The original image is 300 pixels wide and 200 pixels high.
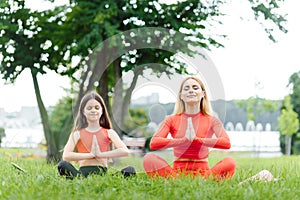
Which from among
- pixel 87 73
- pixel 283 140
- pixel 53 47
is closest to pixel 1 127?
pixel 53 47

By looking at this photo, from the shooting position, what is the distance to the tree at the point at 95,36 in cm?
551

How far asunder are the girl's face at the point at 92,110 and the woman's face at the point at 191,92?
533 millimetres

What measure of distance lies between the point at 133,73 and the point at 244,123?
10.4 m

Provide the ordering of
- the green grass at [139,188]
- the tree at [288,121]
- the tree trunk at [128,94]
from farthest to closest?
the tree at [288,121] < the tree trunk at [128,94] < the green grass at [139,188]

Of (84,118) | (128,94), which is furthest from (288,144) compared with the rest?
(84,118)

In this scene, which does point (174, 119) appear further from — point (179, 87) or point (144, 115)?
point (144, 115)

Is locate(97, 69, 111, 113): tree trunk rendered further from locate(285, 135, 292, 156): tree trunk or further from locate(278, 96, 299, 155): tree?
locate(285, 135, 292, 156): tree trunk

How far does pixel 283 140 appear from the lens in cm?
1408

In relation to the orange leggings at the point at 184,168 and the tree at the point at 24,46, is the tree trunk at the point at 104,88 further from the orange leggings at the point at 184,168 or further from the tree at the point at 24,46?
the orange leggings at the point at 184,168

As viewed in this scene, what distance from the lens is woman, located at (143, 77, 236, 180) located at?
299 cm

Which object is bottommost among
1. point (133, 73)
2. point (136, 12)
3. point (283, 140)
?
point (283, 140)

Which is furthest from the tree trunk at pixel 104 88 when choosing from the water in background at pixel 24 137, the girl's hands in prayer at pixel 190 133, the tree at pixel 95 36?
the girl's hands in prayer at pixel 190 133

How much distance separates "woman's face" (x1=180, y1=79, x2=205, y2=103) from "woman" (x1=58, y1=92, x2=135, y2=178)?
49 cm

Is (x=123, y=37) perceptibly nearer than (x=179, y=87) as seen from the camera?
No
